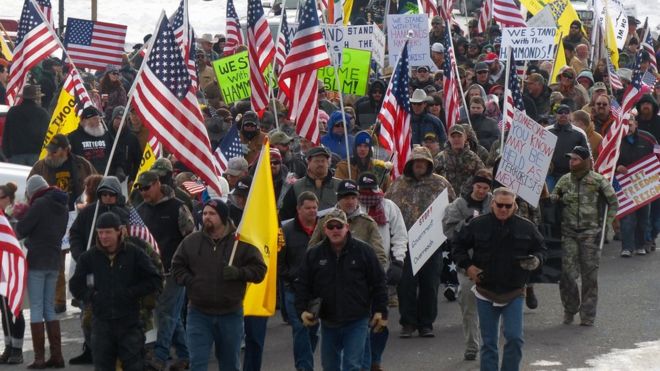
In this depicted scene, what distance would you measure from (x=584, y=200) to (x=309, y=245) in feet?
12.3

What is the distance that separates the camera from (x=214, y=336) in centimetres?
1163

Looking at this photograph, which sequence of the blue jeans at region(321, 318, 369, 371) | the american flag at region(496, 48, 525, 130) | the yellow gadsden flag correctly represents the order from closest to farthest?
1. the blue jeans at region(321, 318, 369, 371)
2. the yellow gadsden flag
3. the american flag at region(496, 48, 525, 130)

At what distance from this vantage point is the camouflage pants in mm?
14719

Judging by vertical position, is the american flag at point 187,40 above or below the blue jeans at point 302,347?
above

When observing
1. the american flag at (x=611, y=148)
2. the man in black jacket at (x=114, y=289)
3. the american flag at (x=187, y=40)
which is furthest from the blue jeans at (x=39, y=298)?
the american flag at (x=611, y=148)

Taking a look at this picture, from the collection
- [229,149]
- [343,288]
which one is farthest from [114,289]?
[229,149]

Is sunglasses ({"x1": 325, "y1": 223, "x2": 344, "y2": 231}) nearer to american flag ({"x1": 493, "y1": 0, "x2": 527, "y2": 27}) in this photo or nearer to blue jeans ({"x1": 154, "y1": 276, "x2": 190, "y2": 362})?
blue jeans ({"x1": 154, "y1": 276, "x2": 190, "y2": 362})

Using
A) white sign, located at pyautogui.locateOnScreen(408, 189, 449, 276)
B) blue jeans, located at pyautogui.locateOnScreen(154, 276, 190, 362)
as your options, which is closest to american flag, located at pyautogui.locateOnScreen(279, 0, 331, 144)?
white sign, located at pyautogui.locateOnScreen(408, 189, 449, 276)

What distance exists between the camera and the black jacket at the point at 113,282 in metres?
11.5

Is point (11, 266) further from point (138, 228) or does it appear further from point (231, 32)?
point (231, 32)

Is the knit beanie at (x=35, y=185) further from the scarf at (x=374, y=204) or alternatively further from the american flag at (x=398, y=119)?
the american flag at (x=398, y=119)

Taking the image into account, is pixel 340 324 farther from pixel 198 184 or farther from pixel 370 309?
pixel 198 184

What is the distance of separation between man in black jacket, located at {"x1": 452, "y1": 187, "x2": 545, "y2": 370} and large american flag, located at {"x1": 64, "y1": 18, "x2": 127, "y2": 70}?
11.3 m

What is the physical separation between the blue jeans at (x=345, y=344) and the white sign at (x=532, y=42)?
12.3m
